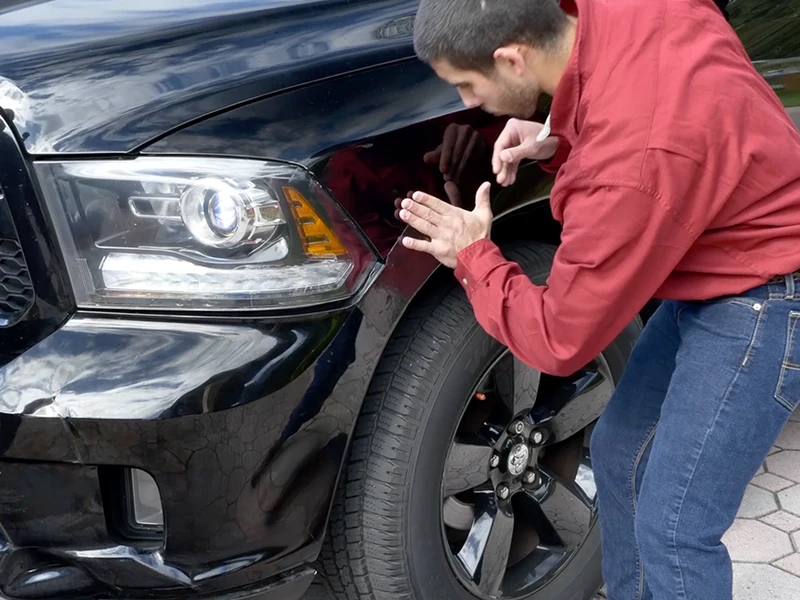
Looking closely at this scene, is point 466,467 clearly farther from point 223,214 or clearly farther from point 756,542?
point 756,542

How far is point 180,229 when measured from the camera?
5.38 feet

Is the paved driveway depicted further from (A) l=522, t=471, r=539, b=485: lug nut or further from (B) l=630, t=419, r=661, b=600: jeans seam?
(B) l=630, t=419, r=661, b=600: jeans seam

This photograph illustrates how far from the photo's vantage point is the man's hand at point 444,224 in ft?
5.43

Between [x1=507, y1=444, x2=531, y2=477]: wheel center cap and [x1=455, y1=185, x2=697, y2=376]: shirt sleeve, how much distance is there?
63 centimetres

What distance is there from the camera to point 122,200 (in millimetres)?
1631

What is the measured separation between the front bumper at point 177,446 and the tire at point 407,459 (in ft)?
0.32

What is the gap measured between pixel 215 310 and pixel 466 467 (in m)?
0.67

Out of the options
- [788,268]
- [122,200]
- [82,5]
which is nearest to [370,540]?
[122,200]

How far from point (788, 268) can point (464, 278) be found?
0.52 metres

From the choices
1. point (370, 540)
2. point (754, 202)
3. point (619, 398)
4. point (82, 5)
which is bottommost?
point (370, 540)

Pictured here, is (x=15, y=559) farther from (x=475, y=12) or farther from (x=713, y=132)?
(x=713, y=132)

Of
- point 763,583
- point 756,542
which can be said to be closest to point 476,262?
point 763,583

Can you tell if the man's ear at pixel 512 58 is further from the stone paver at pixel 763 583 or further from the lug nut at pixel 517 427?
the stone paver at pixel 763 583

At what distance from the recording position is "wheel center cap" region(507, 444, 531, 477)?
7.04ft
